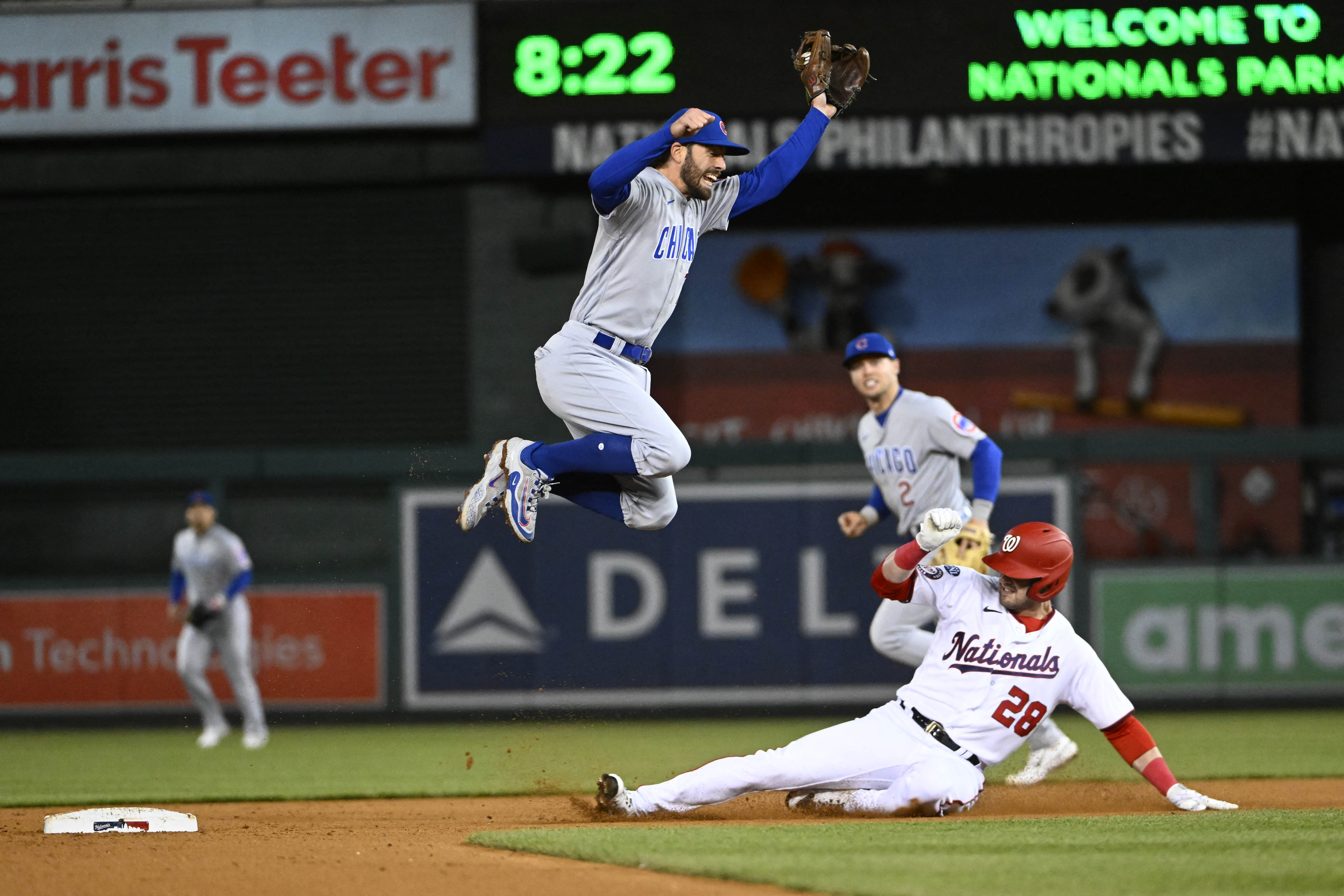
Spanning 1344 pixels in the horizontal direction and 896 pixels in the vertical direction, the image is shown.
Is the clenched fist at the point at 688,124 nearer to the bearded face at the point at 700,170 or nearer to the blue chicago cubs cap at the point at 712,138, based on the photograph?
the blue chicago cubs cap at the point at 712,138

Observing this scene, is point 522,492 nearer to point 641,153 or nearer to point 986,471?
point 641,153

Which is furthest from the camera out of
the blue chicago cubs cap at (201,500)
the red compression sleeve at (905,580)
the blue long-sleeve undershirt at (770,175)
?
the blue chicago cubs cap at (201,500)

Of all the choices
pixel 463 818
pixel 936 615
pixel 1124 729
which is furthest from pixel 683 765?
pixel 1124 729

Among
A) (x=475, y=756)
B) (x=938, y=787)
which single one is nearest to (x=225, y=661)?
(x=475, y=756)

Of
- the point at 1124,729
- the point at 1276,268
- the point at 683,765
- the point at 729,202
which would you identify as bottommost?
the point at 683,765

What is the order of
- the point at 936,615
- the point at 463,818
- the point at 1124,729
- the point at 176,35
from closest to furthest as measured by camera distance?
1. the point at 1124,729
2. the point at 463,818
3. the point at 936,615
4. the point at 176,35

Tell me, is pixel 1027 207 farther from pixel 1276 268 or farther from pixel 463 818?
pixel 463 818

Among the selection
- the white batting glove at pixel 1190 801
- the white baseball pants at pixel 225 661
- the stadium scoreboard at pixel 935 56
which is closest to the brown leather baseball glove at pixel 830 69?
the white batting glove at pixel 1190 801
